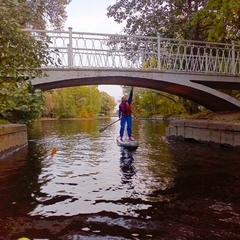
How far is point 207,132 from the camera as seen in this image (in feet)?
37.4

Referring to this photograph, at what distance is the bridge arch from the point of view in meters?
10.1

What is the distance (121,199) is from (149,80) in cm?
734

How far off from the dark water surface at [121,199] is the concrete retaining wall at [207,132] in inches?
75.7

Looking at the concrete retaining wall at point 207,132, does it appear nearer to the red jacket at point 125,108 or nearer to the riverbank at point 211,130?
the riverbank at point 211,130

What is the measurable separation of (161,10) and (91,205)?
13.9 meters

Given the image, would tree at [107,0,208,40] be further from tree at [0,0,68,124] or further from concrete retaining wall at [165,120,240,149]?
tree at [0,0,68,124]

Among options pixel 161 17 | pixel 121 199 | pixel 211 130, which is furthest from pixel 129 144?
pixel 161 17

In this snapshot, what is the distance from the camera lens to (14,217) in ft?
12.5

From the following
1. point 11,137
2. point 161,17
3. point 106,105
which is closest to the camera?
point 11,137

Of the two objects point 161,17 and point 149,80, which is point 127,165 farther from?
point 161,17

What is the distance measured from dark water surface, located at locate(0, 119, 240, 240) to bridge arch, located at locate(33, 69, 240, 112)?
3.37 metres

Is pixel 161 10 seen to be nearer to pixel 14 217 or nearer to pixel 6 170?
pixel 6 170

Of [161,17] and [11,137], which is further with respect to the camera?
[161,17]

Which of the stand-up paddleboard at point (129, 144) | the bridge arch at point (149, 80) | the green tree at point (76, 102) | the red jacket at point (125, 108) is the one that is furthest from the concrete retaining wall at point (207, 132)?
the green tree at point (76, 102)
